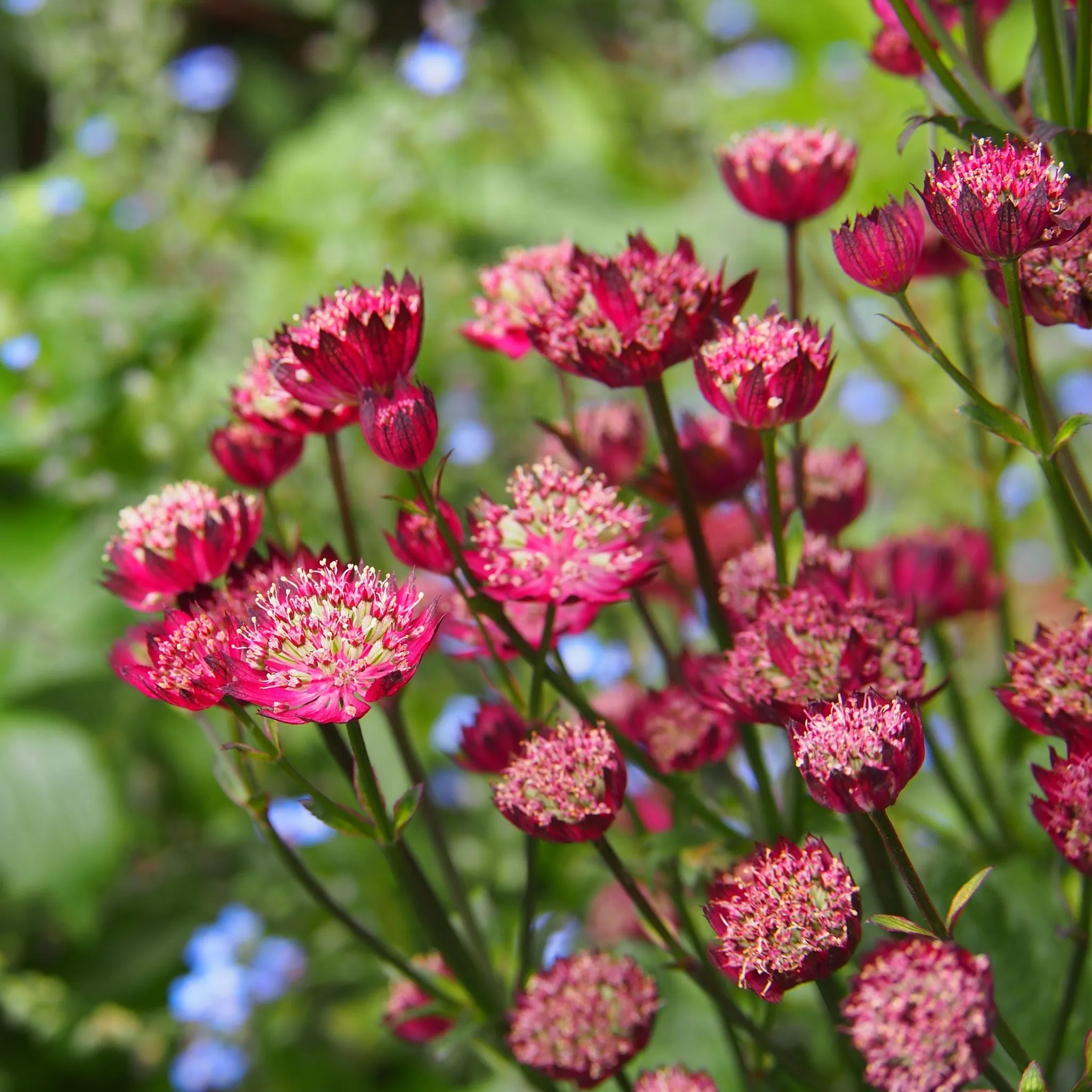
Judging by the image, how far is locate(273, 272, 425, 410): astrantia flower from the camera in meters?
0.48

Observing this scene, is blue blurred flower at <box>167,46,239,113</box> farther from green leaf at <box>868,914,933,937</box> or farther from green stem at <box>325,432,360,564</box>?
green leaf at <box>868,914,933,937</box>

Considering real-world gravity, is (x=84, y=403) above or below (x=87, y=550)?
above

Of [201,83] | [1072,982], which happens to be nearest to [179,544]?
[1072,982]

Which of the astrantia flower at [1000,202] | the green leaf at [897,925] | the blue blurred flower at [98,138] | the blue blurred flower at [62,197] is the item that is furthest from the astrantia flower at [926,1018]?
the blue blurred flower at [98,138]

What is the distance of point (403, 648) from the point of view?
0.43 m

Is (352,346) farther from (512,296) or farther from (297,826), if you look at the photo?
(297,826)

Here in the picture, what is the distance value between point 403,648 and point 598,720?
0.11 meters

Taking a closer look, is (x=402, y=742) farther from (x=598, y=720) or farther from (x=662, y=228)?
(x=662, y=228)

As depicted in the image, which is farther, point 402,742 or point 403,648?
point 402,742

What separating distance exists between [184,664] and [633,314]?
0.22 metres

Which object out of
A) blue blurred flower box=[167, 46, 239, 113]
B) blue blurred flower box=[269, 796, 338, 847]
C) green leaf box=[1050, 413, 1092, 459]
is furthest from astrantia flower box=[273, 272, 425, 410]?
blue blurred flower box=[167, 46, 239, 113]

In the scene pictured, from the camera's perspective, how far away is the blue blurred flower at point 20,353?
3.73 ft

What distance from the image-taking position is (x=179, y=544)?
503mm

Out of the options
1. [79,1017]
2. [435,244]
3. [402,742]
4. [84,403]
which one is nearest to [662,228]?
[435,244]
